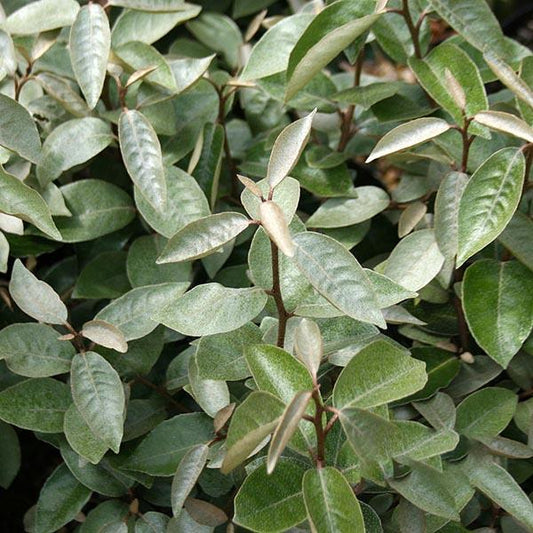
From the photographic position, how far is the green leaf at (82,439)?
31.1 inches

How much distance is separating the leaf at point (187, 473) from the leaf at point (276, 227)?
235 mm

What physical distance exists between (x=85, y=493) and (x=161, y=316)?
0.26 meters

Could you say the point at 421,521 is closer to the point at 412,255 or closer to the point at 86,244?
the point at 412,255

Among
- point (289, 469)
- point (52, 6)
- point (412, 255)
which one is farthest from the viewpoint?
point (52, 6)

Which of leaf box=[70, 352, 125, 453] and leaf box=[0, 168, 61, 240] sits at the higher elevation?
leaf box=[0, 168, 61, 240]

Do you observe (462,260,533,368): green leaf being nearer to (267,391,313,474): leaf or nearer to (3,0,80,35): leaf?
(267,391,313,474): leaf

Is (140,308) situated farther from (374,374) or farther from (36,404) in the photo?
(374,374)

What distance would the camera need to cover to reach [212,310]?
2.46ft

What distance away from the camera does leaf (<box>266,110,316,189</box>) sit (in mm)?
714

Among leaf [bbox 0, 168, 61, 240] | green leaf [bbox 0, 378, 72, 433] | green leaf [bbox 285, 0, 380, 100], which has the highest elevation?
green leaf [bbox 285, 0, 380, 100]

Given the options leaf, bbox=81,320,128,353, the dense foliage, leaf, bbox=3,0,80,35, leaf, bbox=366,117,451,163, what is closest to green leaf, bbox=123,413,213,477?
the dense foliage

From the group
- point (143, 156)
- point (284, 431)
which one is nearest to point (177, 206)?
point (143, 156)

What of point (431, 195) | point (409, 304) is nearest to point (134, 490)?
point (409, 304)

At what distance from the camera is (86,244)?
105 centimetres
